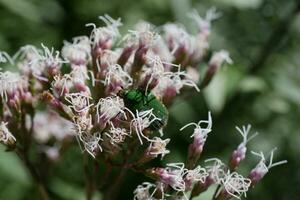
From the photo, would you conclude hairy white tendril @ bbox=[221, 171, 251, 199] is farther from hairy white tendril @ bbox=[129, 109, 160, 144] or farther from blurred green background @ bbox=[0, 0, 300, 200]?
blurred green background @ bbox=[0, 0, 300, 200]

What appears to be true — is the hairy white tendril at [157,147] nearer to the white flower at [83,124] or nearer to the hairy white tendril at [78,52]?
the white flower at [83,124]

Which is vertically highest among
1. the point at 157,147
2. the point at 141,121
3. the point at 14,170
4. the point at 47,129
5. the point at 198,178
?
the point at 141,121

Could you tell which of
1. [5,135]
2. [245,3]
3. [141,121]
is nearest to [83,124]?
[141,121]

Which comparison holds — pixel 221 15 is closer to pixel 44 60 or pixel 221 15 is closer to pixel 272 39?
pixel 272 39

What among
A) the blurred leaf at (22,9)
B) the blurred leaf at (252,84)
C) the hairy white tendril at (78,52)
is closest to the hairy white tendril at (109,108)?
the hairy white tendril at (78,52)

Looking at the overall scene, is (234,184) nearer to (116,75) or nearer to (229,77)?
(116,75)

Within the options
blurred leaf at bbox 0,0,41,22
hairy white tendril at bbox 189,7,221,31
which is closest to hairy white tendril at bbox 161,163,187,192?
hairy white tendril at bbox 189,7,221,31

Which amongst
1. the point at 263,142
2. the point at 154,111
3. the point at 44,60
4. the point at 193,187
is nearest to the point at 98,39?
the point at 44,60
